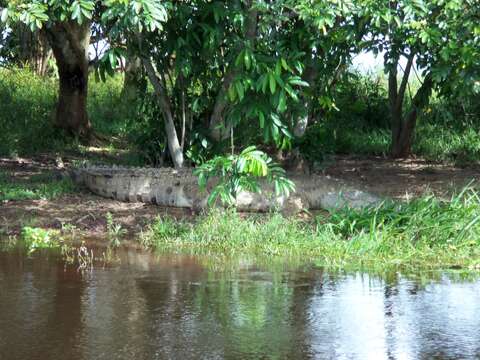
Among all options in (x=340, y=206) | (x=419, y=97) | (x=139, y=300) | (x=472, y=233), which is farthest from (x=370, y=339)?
(x=419, y=97)

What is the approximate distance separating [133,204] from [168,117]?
41.3 inches

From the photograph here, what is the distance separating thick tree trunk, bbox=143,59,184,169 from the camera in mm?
9000

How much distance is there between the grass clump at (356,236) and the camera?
6.68 m

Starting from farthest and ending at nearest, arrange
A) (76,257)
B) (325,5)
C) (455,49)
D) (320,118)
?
(320,118), (455,49), (325,5), (76,257)

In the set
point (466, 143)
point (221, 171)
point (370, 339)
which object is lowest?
point (370, 339)

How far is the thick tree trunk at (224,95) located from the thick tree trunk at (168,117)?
43 cm

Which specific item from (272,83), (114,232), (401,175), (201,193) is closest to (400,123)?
(401,175)

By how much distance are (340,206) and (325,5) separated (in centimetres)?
228

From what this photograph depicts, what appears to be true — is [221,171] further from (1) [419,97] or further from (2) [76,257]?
(1) [419,97]

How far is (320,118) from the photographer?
1248 cm

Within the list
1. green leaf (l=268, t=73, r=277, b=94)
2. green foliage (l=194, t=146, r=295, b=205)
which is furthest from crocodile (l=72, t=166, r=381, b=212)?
green leaf (l=268, t=73, r=277, b=94)

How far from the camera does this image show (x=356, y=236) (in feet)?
22.9

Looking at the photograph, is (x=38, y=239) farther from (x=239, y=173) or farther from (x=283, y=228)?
(x=283, y=228)

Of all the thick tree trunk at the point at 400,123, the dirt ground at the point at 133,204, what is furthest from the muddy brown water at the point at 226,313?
the thick tree trunk at the point at 400,123
